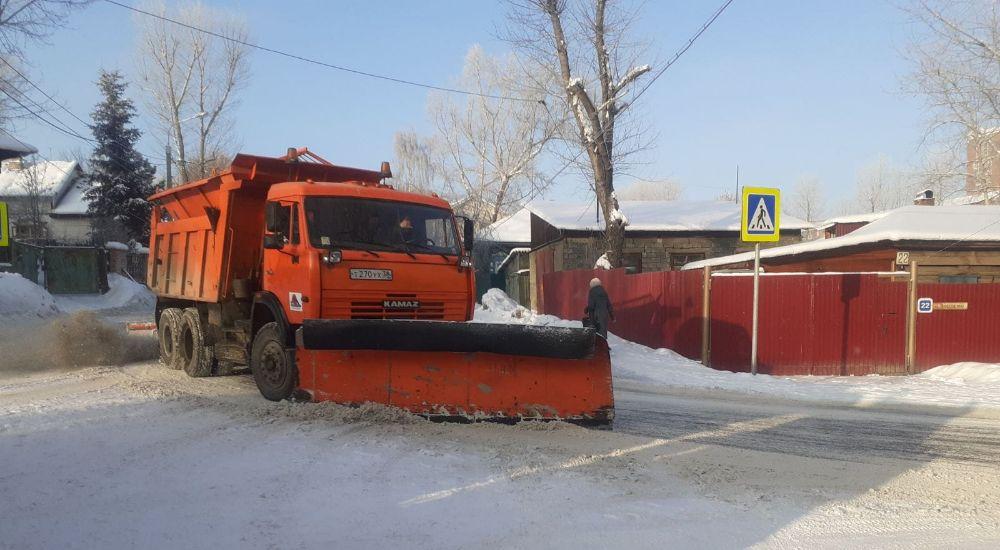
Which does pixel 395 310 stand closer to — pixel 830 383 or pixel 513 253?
pixel 830 383

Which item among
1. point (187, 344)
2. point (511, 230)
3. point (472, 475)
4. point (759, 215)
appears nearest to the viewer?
point (472, 475)

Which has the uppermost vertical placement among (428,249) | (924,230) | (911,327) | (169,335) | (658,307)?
(924,230)

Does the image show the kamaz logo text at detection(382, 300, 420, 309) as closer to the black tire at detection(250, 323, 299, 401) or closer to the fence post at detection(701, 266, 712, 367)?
the black tire at detection(250, 323, 299, 401)

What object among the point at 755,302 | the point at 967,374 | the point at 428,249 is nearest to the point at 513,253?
the point at 755,302

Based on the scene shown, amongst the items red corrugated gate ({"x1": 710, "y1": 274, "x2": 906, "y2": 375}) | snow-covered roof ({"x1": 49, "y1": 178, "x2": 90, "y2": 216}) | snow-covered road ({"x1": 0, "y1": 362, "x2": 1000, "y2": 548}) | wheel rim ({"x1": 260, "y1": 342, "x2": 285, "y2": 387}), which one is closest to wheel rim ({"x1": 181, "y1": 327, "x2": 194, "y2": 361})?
snow-covered road ({"x1": 0, "y1": 362, "x2": 1000, "y2": 548})

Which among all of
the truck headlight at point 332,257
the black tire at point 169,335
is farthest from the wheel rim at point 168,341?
the truck headlight at point 332,257

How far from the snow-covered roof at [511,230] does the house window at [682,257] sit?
1591 cm

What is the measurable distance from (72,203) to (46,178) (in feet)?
10.5

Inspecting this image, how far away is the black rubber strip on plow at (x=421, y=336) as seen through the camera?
665 cm

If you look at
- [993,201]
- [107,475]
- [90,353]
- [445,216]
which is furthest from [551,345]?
[993,201]

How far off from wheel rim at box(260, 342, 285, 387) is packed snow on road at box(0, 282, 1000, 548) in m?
0.27

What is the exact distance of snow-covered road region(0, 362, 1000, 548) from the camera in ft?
13.9

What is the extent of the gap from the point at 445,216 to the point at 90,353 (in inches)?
270

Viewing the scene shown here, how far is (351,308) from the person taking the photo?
7535 millimetres
